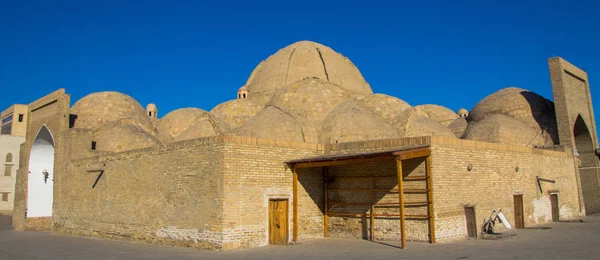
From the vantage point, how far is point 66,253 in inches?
458

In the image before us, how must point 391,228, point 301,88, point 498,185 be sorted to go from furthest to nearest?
1. point 301,88
2. point 498,185
3. point 391,228

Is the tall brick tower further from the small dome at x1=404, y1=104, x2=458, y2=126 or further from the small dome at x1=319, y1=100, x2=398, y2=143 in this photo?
the small dome at x1=319, y1=100, x2=398, y2=143

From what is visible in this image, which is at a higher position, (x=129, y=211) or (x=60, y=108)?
(x=60, y=108)

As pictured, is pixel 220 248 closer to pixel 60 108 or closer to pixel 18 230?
pixel 60 108

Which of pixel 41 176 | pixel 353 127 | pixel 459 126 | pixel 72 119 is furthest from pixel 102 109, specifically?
pixel 459 126

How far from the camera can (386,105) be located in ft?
64.0

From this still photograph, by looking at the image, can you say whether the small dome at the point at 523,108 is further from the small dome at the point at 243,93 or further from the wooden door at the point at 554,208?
the small dome at the point at 243,93

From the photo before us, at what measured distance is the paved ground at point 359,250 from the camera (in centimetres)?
970

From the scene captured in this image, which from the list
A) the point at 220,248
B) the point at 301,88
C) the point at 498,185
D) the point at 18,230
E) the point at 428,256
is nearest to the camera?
the point at 428,256

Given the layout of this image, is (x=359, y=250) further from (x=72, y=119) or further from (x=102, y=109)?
(x=72, y=119)

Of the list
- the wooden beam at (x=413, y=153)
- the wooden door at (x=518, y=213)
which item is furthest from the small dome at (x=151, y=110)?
the wooden door at (x=518, y=213)

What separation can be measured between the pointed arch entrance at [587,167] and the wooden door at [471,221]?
1222 cm

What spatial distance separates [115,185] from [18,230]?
820cm

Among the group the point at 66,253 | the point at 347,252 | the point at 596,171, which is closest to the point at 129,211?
the point at 66,253
